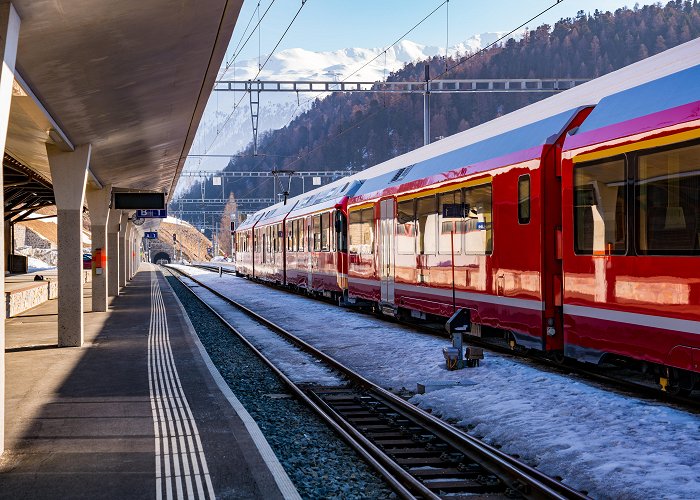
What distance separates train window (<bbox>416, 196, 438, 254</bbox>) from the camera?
16.1 metres

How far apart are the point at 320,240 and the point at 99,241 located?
686cm

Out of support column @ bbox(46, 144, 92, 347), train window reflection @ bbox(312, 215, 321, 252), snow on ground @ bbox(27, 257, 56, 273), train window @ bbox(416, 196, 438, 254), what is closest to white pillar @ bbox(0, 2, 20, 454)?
support column @ bbox(46, 144, 92, 347)

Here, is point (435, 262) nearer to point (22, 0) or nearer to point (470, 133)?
point (470, 133)

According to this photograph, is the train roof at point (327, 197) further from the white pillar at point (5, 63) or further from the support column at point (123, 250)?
the white pillar at point (5, 63)

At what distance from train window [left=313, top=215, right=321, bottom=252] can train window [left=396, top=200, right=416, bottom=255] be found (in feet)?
28.7

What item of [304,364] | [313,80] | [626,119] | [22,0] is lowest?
[304,364]

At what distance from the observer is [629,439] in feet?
25.6

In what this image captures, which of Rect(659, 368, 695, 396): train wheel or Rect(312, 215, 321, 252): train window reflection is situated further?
Rect(312, 215, 321, 252): train window reflection

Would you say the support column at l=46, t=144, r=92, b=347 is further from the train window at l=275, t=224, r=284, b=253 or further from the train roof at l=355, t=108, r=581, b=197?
the train window at l=275, t=224, r=284, b=253

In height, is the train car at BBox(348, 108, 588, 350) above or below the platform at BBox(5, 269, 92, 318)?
above

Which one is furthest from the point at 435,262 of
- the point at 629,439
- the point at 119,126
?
the point at 629,439

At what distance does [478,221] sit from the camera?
13.7 meters

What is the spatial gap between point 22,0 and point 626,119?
646cm

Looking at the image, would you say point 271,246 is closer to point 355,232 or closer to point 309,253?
point 309,253
